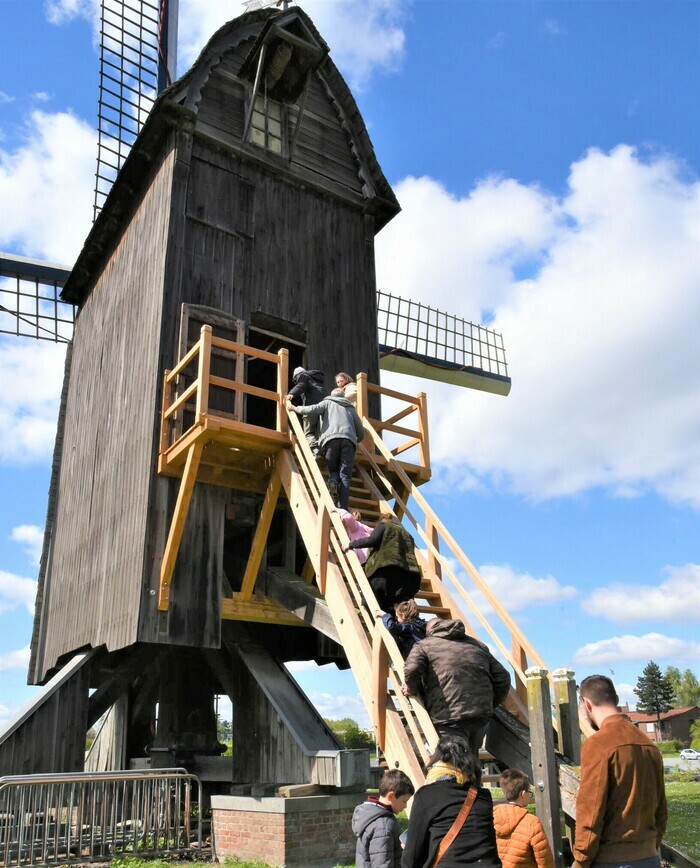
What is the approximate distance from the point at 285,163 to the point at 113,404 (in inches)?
203

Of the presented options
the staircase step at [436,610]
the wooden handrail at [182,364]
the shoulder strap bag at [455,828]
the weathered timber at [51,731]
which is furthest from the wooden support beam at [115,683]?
the shoulder strap bag at [455,828]

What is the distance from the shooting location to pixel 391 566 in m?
7.66

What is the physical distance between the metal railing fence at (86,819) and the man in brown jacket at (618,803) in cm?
699

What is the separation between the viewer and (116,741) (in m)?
13.9

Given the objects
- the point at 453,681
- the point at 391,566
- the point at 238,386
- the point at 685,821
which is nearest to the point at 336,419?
the point at 238,386

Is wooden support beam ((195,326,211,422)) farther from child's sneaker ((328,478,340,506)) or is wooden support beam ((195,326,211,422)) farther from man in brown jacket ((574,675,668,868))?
man in brown jacket ((574,675,668,868))

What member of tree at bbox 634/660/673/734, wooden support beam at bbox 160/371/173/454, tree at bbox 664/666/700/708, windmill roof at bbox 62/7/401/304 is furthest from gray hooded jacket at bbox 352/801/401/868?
tree at bbox 664/666/700/708

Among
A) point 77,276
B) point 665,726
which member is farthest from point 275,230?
point 665,726

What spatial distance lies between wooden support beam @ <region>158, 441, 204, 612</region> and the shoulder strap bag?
23.4 feet

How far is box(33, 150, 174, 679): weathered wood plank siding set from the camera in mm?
11672

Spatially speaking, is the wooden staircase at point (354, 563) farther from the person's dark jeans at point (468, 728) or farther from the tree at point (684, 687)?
the tree at point (684, 687)

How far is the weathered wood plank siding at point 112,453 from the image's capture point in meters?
11.7

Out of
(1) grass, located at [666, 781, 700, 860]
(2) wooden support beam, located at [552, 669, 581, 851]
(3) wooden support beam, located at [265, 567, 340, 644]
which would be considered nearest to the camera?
(2) wooden support beam, located at [552, 669, 581, 851]

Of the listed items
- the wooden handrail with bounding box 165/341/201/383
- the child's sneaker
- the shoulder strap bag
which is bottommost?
the shoulder strap bag
